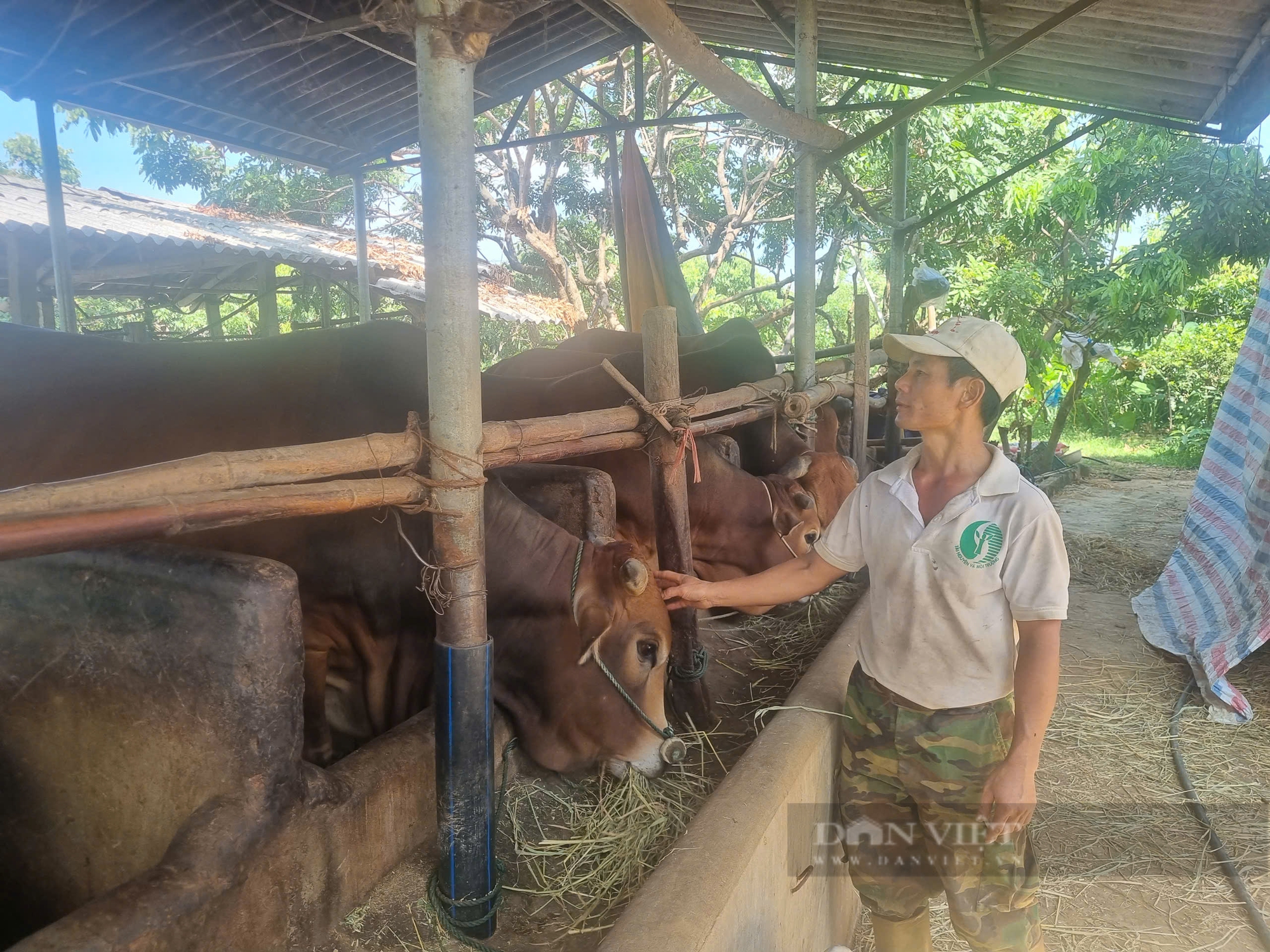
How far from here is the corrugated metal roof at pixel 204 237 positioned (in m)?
7.92

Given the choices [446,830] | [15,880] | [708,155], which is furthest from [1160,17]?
[708,155]

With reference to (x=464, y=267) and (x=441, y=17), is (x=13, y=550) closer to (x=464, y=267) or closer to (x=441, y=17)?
(x=464, y=267)

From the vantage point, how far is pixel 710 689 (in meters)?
4.02

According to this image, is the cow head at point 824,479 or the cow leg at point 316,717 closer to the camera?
the cow leg at point 316,717

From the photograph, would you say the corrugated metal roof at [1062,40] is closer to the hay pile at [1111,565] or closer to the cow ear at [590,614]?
the hay pile at [1111,565]

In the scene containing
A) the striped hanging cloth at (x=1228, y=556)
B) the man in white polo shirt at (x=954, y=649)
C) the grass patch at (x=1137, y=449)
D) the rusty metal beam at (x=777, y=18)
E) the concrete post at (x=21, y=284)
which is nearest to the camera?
the man in white polo shirt at (x=954, y=649)

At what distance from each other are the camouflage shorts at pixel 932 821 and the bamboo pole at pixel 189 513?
1512 millimetres

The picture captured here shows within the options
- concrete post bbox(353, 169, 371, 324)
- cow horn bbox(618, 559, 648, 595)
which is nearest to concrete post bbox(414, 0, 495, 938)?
cow horn bbox(618, 559, 648, 595)

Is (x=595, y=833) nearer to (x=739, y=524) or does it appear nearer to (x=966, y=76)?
(x=739, y=524)

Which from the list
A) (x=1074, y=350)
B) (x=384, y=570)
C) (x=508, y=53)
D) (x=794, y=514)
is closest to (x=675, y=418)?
(x=384, y=570)

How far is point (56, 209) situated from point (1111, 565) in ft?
28.7

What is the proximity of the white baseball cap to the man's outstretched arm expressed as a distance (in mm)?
741

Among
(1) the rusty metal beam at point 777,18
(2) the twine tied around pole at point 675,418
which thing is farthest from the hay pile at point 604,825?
(1) the rusty metal beam at point 777,18

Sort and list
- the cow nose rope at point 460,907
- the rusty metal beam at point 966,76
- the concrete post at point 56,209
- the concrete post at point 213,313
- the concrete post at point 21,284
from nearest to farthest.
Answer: the cow nose rope at point 460,907 → the rusty metal beam at point 966,76 → the concrete post at point 56,209 → the concrete post at point 21,284 → the concrete post at point 213,313
